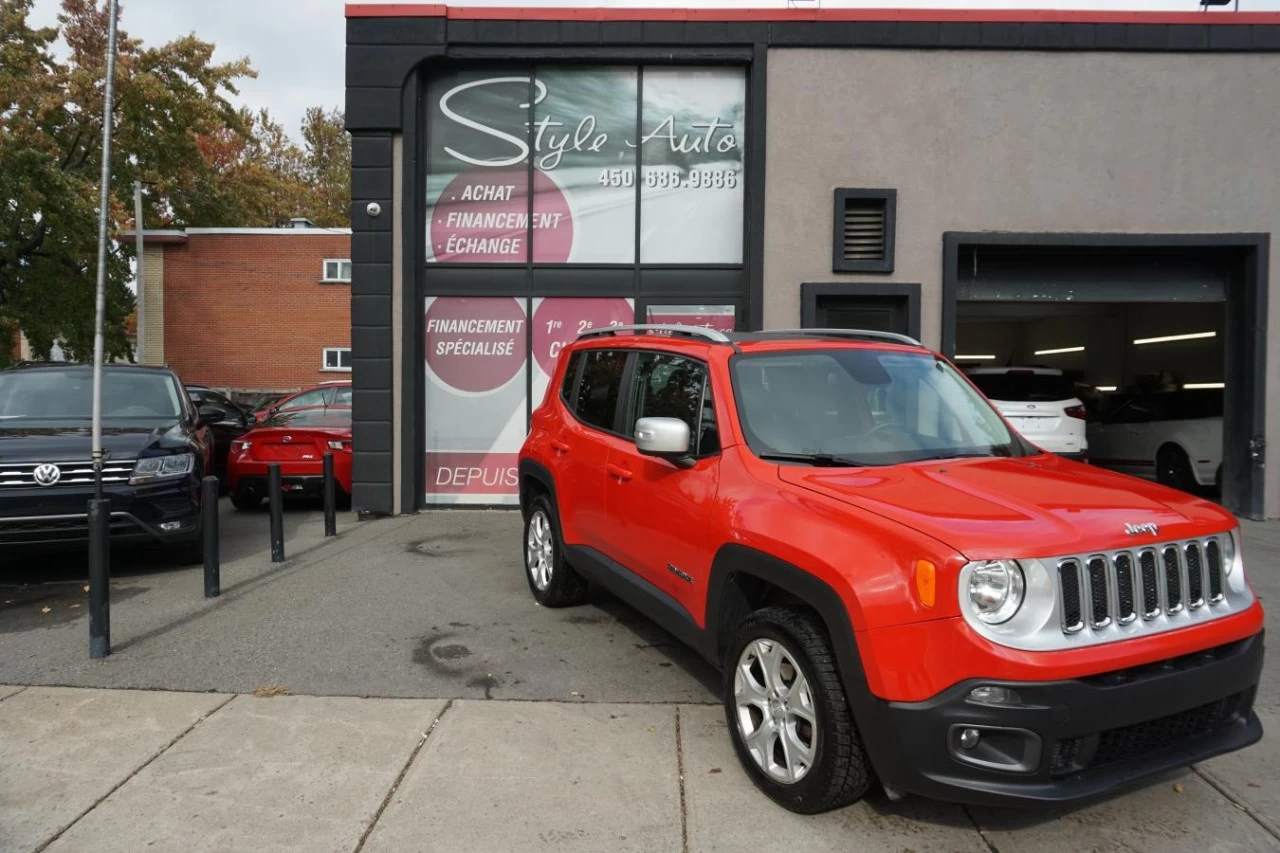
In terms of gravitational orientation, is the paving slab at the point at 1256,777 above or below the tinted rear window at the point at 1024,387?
below

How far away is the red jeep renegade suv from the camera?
8.98 ft

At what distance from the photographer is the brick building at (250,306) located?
26484 mm

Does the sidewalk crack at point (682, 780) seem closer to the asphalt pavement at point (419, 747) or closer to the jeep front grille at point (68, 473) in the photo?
the asphalt pavement at point (419, 747)

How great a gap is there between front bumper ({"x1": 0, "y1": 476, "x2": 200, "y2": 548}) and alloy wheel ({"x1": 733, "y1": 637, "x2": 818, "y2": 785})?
16.8 feet

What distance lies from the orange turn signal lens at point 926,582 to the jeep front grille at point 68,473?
5995 mm

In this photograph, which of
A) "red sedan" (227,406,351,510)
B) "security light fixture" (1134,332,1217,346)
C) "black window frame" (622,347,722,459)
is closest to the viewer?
"black window frame" (622,347,722,459)

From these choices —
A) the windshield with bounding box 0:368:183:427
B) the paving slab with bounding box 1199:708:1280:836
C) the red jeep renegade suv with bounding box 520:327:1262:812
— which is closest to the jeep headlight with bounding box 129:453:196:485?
the windshield with bounding box 0:368:183:427

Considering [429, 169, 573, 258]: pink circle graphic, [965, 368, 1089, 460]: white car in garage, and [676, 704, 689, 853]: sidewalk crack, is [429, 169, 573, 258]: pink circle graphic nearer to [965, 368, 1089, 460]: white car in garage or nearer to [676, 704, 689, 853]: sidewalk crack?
[965, 368, 1089, 460]: white car in garage

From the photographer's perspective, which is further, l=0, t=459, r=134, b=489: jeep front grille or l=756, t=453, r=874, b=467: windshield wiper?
l=0, t=459, r=134, b=489: jeep front grille

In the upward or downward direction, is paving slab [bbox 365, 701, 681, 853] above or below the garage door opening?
below

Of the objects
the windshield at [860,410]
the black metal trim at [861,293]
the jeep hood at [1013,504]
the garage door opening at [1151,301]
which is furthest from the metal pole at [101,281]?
the garage door opening at [1151,301]

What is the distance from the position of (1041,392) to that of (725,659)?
320 inches

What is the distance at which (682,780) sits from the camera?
11.8 feet

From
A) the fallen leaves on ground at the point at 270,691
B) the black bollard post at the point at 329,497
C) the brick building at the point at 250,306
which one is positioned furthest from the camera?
the brick building at the point at 250,306
